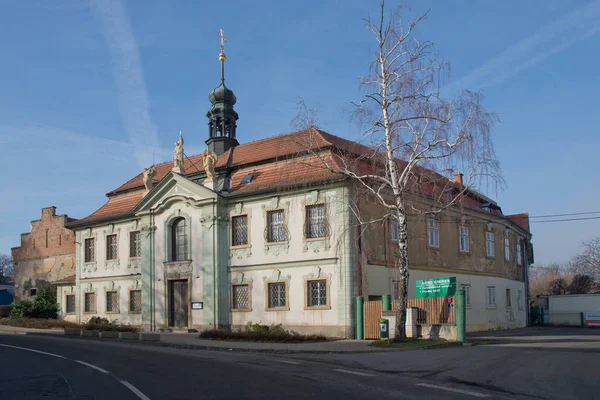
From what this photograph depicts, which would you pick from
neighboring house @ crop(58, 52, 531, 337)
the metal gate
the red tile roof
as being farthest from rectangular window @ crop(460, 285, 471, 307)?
the red tile roof

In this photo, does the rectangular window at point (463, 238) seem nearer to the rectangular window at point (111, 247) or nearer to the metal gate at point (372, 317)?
the metal gate at point (372, 317)

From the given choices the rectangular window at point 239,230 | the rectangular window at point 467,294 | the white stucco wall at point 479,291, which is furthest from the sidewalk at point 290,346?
the rectangular window at point 467,294

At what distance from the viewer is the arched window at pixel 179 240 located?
3300 cm

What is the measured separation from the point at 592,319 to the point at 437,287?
22.5m

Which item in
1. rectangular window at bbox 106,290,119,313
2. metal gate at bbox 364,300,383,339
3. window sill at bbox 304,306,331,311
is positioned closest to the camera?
metal gate at bbox 364,300,383,339

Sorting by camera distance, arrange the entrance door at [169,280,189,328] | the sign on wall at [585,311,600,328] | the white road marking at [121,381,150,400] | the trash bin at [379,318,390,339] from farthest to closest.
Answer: the sign on wall at [585,311,600,328], the entrance door at [169,280,189,328], the trash bin at [379,318,390,339], the white road marking at [121,381,150,400]

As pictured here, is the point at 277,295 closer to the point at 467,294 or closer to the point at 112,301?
the point at 467,294

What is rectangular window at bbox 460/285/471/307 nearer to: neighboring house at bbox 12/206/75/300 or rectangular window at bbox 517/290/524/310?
rectangular window at bbox 517/290/524/310

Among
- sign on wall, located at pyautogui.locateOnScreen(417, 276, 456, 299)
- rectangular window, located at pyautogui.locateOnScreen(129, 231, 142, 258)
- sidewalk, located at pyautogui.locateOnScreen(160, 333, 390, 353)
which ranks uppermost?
rectangular window, located at pyautogui.locateOnScreen(129, 231, 142, 258)

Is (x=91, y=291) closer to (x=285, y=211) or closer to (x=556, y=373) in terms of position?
(x=285, y=211)

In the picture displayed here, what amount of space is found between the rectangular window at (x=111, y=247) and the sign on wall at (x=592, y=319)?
31.4 meters

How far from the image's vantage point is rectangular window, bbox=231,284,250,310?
98.9 feet

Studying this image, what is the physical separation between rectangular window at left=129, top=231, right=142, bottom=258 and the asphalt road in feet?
58.8

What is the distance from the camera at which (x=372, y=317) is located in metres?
25.1
